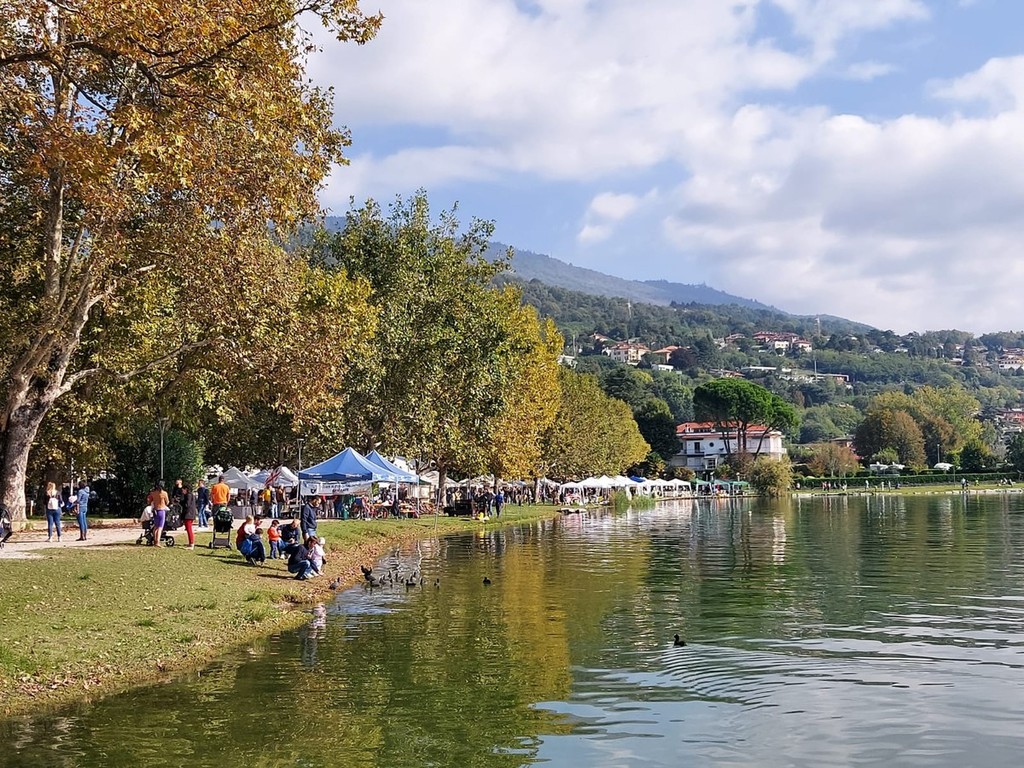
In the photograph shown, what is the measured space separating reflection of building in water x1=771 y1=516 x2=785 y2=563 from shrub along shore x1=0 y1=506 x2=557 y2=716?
15.0 m

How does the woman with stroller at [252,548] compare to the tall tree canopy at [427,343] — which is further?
the tall tree canopy at [427,343]

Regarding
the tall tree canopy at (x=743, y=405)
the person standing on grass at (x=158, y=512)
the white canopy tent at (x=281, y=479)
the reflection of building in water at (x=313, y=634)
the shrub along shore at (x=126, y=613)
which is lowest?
the reflection of building in water at (x=313, y=634)

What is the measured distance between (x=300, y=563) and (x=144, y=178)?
1073 centimetres

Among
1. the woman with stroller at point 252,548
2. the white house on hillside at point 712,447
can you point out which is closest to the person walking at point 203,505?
the woman with stroller at point 252,548

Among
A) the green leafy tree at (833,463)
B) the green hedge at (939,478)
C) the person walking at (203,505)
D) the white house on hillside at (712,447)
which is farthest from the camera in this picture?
the white house on hillside at (712,447)

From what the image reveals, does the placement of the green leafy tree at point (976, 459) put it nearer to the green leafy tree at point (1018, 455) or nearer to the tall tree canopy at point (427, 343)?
the green leafy tree at point (1018, 455)

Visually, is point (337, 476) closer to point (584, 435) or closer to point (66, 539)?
point (66, 539)

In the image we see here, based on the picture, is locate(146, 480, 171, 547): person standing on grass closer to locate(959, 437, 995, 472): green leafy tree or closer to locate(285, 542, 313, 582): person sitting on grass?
locate(285, 542, 313, 582): person sitting on grass

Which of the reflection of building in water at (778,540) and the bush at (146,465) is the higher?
the bush at (146,465)

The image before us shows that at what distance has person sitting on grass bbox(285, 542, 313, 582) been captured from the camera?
2838cm

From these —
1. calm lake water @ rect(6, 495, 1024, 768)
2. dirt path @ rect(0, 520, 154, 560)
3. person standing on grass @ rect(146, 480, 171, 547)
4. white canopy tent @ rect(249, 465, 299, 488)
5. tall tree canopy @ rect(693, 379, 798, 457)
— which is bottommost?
calm lake water @ rect(6, 495, 1024, 768)

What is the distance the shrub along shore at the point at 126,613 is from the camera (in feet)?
51.2

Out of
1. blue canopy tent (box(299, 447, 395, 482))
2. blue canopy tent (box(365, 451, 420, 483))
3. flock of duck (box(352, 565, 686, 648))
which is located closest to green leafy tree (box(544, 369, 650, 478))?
blue canopy tent (box(365, 451, 420, 483))

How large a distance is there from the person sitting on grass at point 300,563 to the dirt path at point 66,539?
5708 millimetres
